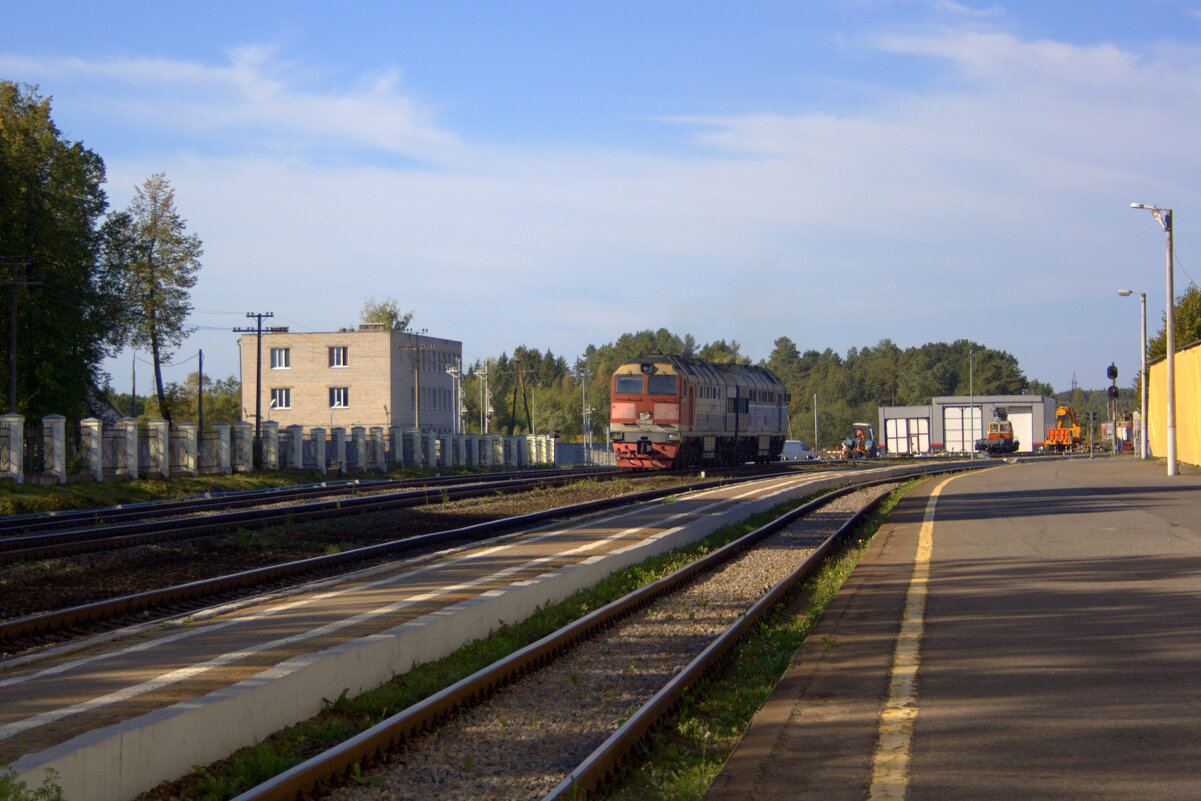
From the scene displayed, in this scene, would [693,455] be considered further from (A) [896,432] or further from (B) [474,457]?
(A) [896,432]

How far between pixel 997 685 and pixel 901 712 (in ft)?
3.20

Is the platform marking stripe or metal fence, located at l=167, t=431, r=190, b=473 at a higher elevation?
metal fence, located at l=167, t=431, r=190, b=473

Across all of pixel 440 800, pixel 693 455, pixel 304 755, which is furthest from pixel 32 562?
pixel 693 455

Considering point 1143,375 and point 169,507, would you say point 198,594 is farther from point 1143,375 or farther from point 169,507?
point 1143,375

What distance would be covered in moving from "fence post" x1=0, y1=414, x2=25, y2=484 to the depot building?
188ft

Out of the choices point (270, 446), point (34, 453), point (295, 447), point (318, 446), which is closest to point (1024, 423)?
point (318, 446)

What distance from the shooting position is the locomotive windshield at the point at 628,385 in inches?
1471

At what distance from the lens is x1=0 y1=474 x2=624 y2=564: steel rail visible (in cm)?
1543

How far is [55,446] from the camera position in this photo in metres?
31.9

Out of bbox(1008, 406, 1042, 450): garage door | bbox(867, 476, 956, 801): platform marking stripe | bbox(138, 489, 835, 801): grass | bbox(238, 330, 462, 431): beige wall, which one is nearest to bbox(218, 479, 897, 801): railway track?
bbox(138, 489, 835, 801): grass

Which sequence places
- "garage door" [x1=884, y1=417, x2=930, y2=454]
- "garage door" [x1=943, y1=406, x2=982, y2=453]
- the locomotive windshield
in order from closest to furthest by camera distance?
1. the locomotive windshield
2. "garage door" [x1=943, y1=406, x2=982, y2=453]
3. "garage door" [x1=884, y1=417, x2=930, y2=454]

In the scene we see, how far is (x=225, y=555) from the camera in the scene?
1541 centimetres

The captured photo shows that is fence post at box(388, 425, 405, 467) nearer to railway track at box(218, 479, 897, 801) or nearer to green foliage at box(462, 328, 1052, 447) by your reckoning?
railway track at box(218, 479, 897, 801)

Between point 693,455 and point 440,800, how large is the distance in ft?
111
